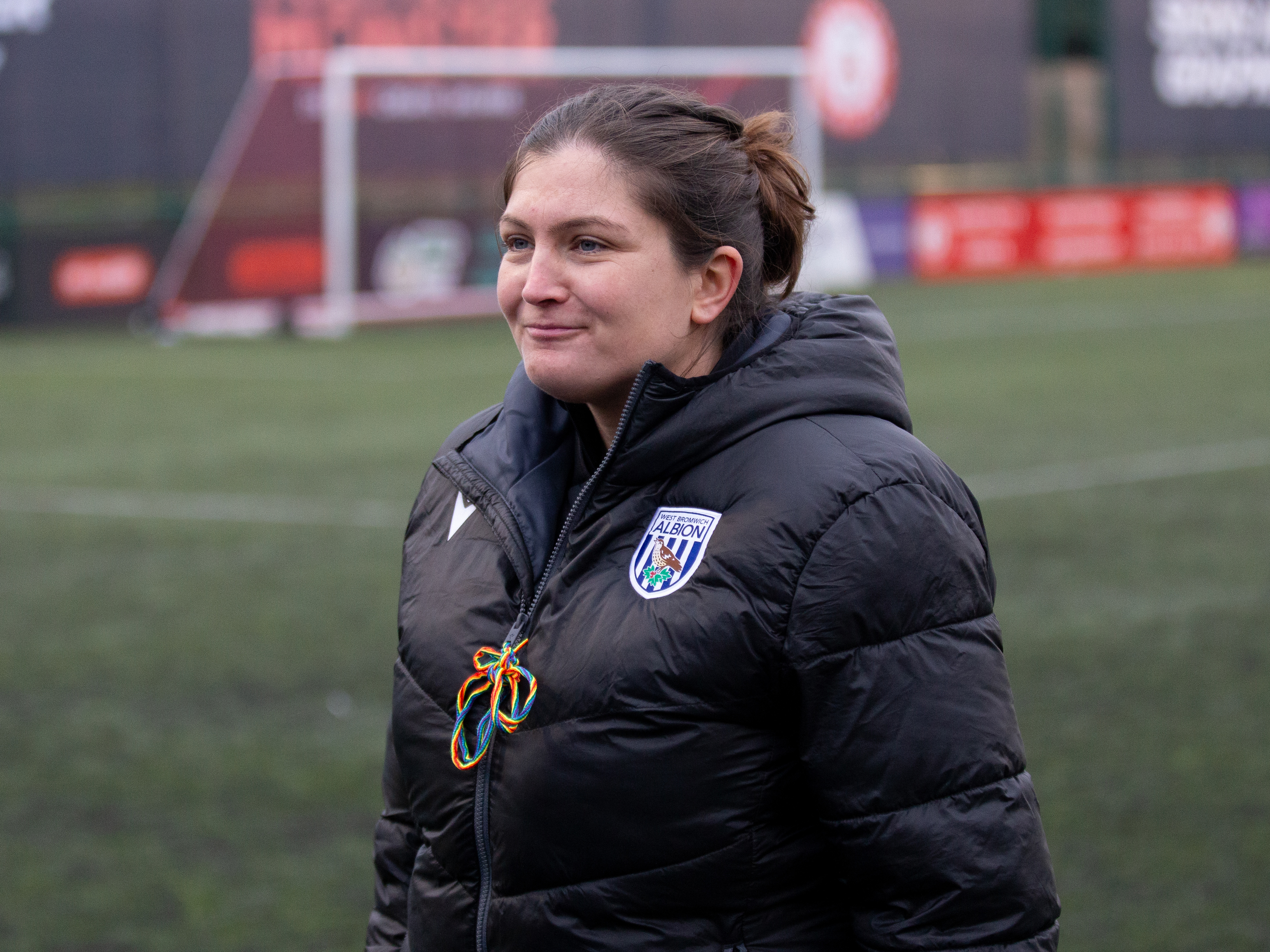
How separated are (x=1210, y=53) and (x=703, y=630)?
86.7 feet

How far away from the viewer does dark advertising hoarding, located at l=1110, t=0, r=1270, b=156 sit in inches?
1003

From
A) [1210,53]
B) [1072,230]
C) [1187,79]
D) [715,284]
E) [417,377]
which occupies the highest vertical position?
[715,284]

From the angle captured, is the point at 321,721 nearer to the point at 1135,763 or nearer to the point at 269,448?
the point at 1135,763

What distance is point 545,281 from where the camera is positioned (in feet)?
5.70

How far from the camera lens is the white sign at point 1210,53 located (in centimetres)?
2584

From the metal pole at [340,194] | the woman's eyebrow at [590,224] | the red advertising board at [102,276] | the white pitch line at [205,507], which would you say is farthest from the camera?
the red advertising board at [102,276]

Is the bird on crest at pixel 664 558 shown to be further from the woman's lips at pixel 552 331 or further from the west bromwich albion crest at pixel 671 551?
the woman's lips at pixel 552 331

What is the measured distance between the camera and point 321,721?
500cm

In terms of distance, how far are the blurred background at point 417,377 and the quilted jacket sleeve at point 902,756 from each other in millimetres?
641

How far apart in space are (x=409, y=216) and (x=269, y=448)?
789 cm

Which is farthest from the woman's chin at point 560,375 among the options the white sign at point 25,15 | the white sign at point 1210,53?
the white sign at point 1210,53

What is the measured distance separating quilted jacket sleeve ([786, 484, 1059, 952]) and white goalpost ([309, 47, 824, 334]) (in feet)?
46.0

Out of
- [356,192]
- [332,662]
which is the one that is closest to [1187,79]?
[356,192]

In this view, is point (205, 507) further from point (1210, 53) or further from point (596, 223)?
point (1210, 53)
